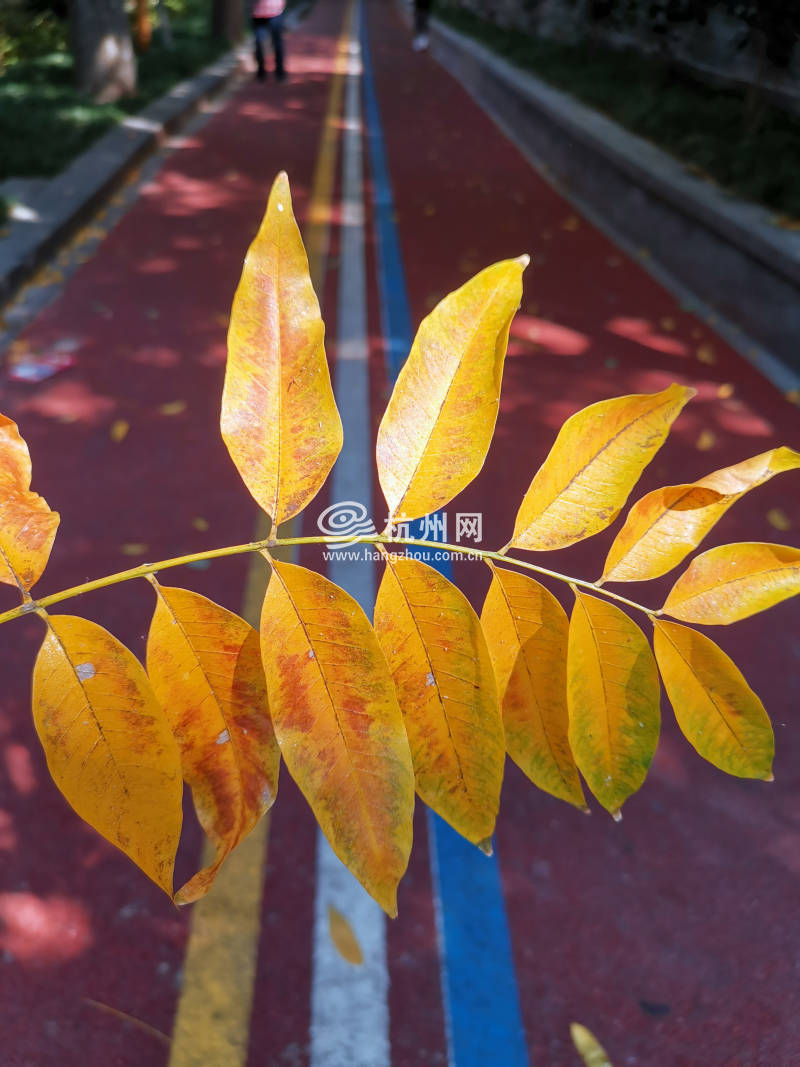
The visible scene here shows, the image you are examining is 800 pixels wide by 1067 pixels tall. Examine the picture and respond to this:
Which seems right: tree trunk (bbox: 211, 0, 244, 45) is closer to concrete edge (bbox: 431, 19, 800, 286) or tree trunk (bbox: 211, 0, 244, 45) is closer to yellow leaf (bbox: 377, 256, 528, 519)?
concrete edge (bbox: 431, 19, 800, 286)

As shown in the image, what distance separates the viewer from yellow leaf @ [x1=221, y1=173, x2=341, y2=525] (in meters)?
0.43

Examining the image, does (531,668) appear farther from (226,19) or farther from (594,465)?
(226,19)

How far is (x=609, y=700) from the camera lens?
18.1 inches

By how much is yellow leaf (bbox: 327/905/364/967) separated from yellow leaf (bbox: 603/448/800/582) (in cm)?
206

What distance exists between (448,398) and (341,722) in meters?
0.17

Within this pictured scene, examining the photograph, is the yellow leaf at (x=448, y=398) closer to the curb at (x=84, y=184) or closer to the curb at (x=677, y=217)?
the curb at (x=677, y=217)

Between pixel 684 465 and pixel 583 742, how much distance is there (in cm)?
415

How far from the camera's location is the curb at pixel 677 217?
5801mm

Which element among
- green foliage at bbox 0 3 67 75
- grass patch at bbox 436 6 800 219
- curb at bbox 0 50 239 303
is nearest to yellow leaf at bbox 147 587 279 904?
curb at bbox 0 50 239 303

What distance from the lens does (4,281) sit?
603 cm

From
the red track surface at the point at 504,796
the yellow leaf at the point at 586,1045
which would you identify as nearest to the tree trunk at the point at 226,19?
the red track surface at the point at 504,796

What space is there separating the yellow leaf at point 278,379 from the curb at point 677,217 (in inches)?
227

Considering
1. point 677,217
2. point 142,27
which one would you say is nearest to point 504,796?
point 677,217

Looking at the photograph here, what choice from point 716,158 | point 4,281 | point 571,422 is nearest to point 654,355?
point 716,158
